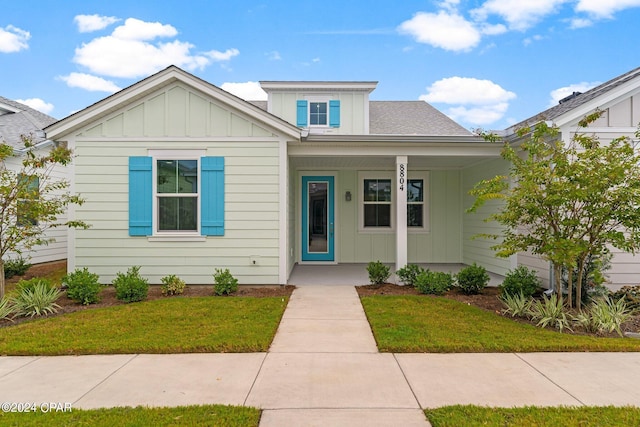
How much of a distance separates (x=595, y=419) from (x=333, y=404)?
6.15 ft

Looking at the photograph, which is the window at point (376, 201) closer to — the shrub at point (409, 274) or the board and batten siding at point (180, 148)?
the shrub at point (409, 274)

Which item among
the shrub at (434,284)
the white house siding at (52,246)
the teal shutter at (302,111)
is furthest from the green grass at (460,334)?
the white house siding at (52,246)

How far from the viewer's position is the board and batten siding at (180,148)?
6.91m

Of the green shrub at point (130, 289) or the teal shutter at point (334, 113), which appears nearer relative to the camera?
the green shrub at point (130, 289)

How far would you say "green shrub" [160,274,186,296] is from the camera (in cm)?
640

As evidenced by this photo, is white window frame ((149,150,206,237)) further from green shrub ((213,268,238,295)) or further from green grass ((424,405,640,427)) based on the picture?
green grass ((424,405,640,427))

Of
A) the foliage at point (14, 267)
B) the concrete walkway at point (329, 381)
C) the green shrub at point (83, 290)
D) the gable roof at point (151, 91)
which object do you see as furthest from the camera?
the foliage at point (14, 267)

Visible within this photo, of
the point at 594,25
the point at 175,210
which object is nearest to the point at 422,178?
the point at 175,210

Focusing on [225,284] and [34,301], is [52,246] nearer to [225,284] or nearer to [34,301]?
[34,301]

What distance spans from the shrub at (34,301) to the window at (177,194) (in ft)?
6.74

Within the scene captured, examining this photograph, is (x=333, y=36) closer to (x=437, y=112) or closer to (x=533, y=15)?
(x=437, y=112)

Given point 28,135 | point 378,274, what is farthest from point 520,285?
point 28,135

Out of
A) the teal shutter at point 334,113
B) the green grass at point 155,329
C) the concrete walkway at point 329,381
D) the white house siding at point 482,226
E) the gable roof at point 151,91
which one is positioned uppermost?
the teal shutter at point 334,113

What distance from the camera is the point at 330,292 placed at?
673 centimetres
